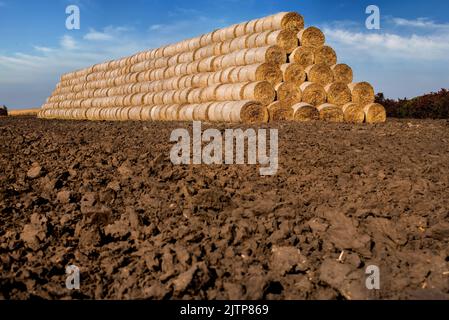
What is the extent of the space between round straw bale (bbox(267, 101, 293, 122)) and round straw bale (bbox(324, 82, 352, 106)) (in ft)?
4.27

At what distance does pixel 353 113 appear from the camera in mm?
12531

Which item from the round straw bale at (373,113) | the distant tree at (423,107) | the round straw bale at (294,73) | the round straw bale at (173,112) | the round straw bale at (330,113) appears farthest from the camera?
the distant tree at (423,107)

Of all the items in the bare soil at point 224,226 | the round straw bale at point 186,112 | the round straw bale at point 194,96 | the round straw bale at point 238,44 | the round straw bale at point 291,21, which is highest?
the round straw bale at point 291,21

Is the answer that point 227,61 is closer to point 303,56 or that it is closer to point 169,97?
point 303,56

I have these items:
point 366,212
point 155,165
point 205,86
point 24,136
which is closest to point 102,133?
point 24,136

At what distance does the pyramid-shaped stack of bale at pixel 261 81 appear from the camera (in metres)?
12.0

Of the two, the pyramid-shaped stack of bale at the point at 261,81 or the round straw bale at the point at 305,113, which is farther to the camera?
the pyramid-shaped stack of bale at the point at 261,81

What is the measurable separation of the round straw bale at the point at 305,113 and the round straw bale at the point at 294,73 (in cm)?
95

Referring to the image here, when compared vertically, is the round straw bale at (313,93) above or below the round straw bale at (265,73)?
below

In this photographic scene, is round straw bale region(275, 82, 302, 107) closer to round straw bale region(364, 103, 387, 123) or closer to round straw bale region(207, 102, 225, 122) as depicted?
round straw bale region(207, 102, 225, 122)

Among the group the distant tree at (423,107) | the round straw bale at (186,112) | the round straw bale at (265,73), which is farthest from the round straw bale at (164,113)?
the distant tree at (423,107)

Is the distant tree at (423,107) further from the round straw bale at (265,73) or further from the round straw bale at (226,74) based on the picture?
the round straw bale at (226,74)

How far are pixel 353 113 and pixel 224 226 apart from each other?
9325 mm

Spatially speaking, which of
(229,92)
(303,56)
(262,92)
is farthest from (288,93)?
(229,92)
